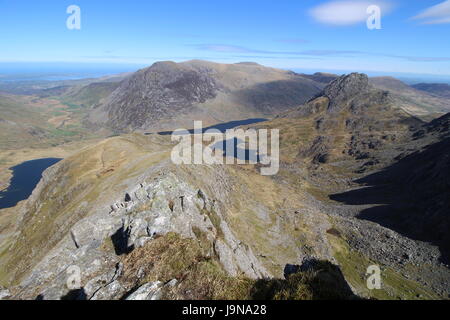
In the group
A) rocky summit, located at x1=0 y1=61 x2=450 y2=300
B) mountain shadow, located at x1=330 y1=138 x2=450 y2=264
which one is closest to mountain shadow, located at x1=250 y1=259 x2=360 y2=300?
rocky summit, located at x1=0 y1=61 x2=450 y2=300

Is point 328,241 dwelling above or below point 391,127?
below

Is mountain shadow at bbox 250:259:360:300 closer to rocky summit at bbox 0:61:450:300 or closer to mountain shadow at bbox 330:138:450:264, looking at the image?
rocky summit at bbox 0:61:450:300

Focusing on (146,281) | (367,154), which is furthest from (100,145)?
(367,154)

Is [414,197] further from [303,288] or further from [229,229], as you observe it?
[303,288]

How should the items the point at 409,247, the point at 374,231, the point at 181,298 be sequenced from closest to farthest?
the point at 181,298 → the point at 409,247 → the point at 374,231

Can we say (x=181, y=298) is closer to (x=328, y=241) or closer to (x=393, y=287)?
(x=393, y=287)

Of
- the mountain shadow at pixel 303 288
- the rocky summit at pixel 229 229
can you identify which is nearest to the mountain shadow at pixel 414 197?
the rocky summit at pixel 229 229
